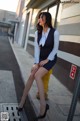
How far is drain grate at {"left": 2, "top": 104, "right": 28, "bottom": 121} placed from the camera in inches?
184

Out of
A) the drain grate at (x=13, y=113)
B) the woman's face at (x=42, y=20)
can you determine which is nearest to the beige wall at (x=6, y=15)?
the drain grate at (x=13, y=113)

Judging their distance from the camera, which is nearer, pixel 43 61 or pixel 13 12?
pixel 43 61

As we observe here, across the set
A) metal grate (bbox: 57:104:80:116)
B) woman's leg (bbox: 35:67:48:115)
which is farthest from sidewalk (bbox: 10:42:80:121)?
woman's leg (bbox: 35:67:48:115)

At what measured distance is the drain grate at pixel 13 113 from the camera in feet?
15.3

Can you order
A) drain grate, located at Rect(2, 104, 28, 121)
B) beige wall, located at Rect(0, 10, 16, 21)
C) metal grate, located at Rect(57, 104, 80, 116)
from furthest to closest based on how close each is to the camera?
beige wall, located at Rect(0, 10, 16, 21) → metal grate, located at Rect(57, 104, 80, 116) → drain grate, located at Rect(2, 104, 28, 121)

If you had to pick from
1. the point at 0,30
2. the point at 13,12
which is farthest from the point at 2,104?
the point at 13,12

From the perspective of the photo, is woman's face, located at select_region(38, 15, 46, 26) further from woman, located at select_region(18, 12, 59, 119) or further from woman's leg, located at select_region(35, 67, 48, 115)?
woman's leg, located at select_region(35, 67, 48, 115)

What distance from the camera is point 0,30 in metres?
50.9

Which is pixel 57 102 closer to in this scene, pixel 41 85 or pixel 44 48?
pixel 41 85

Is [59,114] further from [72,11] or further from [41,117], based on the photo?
[72,11]

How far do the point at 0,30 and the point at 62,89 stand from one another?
4548 centimetres

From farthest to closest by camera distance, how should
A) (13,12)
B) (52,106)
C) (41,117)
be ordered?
(13,12)
(52,106)
(41,117)

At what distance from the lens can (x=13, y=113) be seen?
4891 millimetres

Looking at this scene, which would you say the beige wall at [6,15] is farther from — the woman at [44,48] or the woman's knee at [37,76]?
the woman's knee at [37,76]
